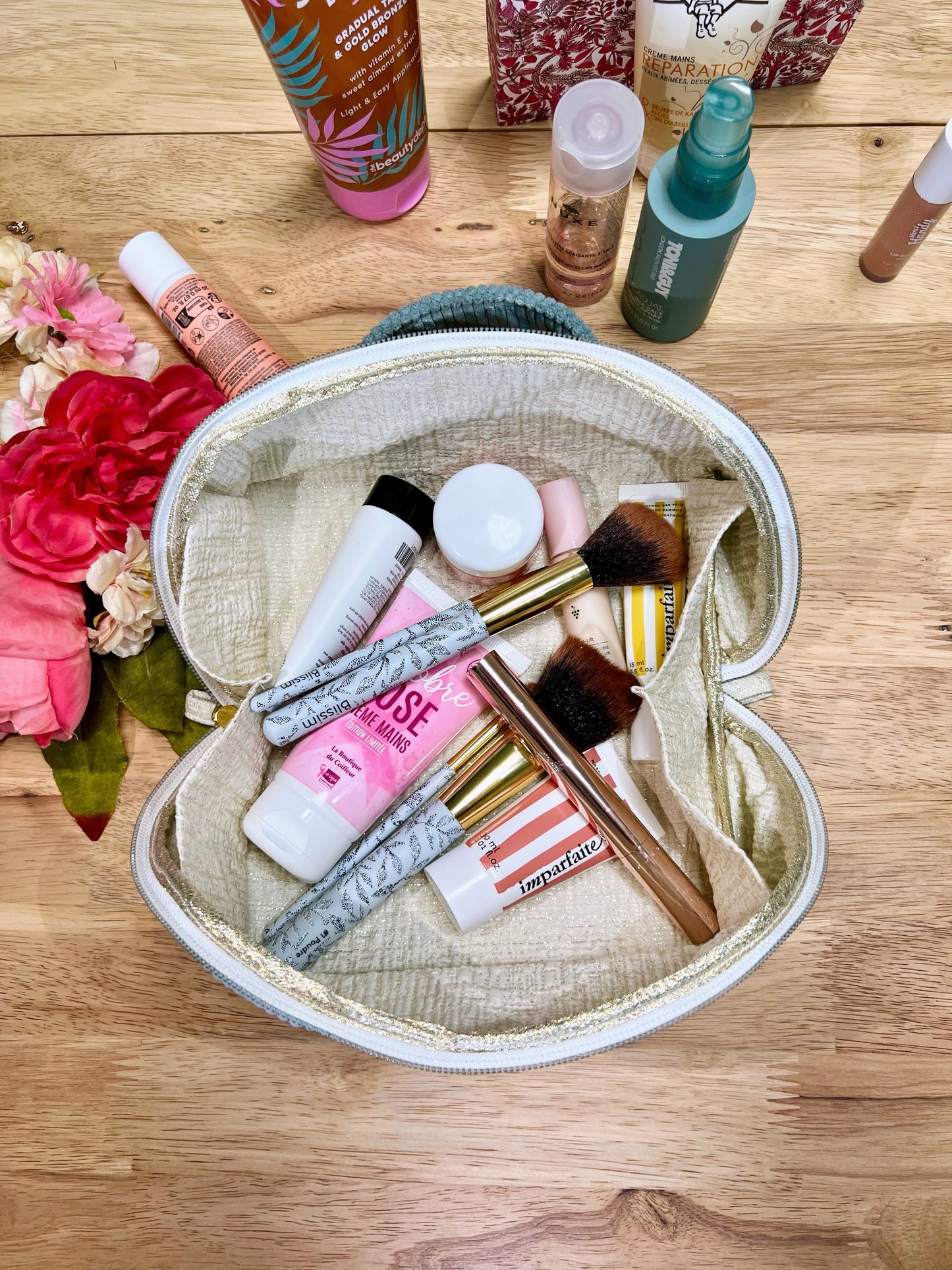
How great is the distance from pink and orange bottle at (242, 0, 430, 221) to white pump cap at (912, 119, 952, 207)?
25 cm

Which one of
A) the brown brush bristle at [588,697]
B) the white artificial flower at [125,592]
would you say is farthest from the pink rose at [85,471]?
the brown brush bristle at [588,697]

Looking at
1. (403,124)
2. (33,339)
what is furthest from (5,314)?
(403,124)

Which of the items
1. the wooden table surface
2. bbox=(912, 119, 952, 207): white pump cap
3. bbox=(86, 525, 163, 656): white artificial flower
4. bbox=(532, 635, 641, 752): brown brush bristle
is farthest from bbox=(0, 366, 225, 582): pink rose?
bbox=(912, 119, 952, 207): white pump cap

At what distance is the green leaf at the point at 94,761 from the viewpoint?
432 mm

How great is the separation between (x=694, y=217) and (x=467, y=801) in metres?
0.29

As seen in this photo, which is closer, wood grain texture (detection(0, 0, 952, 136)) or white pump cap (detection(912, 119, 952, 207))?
white pump cap (detection(912, 119, 952, 207))

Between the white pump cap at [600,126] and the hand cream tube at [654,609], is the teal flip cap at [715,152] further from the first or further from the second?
the hand cream tube at [654,609]

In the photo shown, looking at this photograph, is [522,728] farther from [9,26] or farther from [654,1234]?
[9,26]

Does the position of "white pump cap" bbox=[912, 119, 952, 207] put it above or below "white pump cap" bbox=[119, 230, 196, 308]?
above

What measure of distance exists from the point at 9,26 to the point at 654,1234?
2.48 feet

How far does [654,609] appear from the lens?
1.39 ft

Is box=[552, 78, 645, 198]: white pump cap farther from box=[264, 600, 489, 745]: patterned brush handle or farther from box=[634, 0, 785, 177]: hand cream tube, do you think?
box=[264, 600, 489, 745]: patterned brush handle

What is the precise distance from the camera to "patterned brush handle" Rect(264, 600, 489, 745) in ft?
1.30

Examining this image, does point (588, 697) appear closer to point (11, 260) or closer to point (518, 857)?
point (518, 857)
